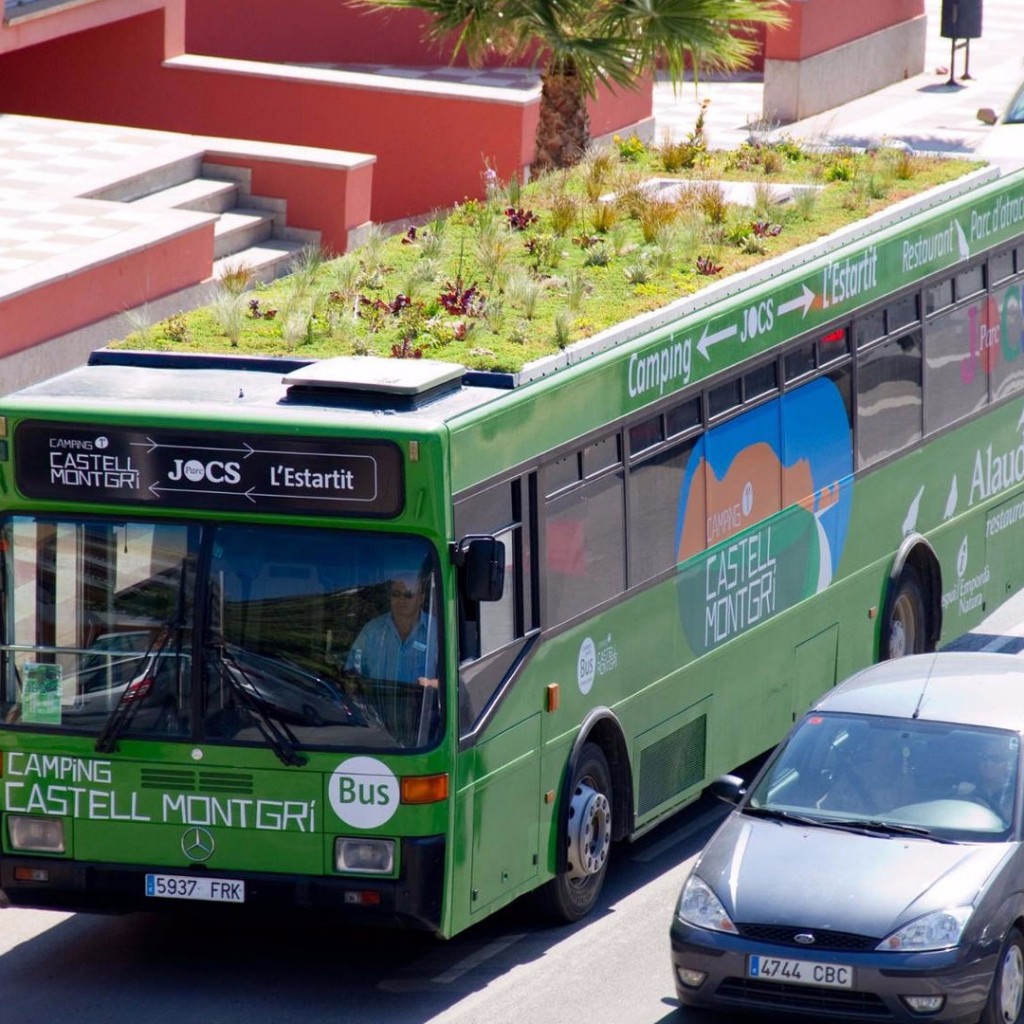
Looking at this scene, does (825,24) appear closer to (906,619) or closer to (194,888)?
(906,619)

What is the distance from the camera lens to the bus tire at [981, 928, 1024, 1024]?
29.5ft

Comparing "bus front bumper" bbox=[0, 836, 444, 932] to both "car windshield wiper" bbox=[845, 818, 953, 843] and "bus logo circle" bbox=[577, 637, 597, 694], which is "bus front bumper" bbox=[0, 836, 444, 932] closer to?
"bus logo circle" bbox=[577, 637, 597, 694]

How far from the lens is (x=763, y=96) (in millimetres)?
33375

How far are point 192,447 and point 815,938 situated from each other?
3.37 meters

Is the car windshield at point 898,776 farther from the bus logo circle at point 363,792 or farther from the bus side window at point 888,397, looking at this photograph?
the bus side window at point 888,397

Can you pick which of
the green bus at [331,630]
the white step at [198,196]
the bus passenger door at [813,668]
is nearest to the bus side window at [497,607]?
the green bus at [331,630]

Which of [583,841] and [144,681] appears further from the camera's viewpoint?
[583,841]

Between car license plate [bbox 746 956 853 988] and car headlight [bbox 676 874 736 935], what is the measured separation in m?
0.19

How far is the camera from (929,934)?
29.1 ft

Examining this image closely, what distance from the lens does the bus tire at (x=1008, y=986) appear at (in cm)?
898

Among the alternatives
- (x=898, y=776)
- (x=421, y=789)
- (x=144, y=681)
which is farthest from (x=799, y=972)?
(x=144, y=681)

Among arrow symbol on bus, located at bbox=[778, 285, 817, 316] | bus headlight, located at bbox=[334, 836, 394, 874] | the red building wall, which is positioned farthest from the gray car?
the red building wall

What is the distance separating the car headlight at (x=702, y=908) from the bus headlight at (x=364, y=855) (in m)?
1.27

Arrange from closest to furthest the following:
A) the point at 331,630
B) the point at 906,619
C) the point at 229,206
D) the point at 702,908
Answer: the point at 702,908
the point at 331,630
the point at 906,619
the point at 229,206
